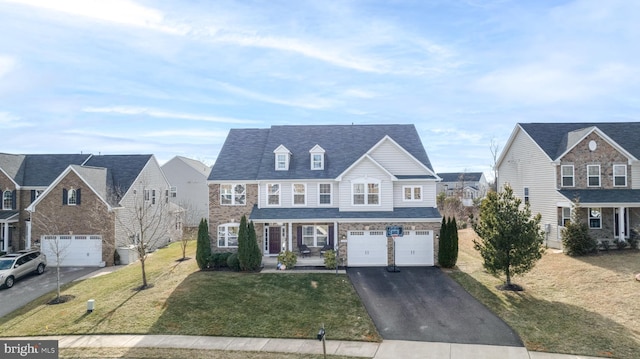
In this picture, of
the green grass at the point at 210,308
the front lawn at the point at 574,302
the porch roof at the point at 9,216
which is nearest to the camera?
the front lawn at the point at 574,302

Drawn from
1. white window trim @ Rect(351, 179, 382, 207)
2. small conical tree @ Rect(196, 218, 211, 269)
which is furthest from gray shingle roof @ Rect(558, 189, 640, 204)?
small conical tree @ Rect(196, 218, 211, 269)

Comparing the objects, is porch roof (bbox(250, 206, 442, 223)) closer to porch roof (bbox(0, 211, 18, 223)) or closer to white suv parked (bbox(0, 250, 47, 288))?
white suv parked (bbox(0, 250, 47, 288))

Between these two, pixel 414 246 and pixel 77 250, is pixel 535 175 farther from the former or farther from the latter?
pixel 77 250

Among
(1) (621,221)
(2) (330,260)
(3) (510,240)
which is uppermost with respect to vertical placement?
(1) (621,221)

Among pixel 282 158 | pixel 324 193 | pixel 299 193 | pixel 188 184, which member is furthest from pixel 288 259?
pixel 188 184

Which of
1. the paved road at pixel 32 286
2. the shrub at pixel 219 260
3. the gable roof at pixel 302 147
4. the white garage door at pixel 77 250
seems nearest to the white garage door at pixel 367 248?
the gable roof at pixel 302 147

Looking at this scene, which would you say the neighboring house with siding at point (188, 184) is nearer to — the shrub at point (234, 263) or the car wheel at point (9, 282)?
the car wheel at point (9, 282)
